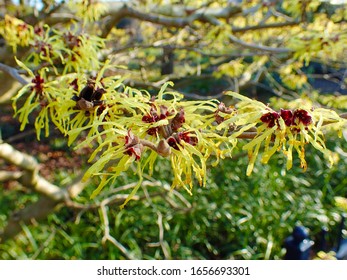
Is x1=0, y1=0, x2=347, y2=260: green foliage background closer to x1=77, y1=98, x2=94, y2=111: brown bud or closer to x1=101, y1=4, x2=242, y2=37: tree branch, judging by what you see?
x1=101, y1=4, x2=242, y2=37: tree branch

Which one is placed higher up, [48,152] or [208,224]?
[208,224]

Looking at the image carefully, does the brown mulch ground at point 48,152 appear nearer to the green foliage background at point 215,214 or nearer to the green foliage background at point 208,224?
the green foliage background at point 215,214

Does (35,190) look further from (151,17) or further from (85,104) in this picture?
(85,104)

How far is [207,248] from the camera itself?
9.92ft

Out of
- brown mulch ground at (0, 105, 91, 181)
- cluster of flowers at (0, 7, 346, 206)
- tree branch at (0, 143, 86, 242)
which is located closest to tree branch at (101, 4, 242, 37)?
tree branch at (0, 143, 86, 242)

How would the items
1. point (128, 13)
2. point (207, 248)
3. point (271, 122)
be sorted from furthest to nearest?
1. point (207, 248)
2. point (128, 13)
3. point (271, 122)

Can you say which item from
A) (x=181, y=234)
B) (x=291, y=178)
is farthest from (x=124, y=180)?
(x=291, y=178)

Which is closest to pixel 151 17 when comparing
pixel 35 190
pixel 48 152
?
pixel 35 190

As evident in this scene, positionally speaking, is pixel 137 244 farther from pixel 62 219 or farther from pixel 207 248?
pixel 62 219

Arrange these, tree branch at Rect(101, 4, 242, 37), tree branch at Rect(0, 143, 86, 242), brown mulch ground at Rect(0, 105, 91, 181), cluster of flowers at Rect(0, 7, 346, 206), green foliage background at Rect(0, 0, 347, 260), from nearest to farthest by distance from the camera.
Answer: cluster of flowers at Rect(0, 7, 346, 206) → tree branch at Rect(0, 143, 86, 242) → tree branch at Rect(101, 4, 242, 37) → green foliage background at Rect(0, 0, 347, 260) → brown mulch ground at Rect(0, 105, 91, 181)

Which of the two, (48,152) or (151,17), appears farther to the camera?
(48,152)
